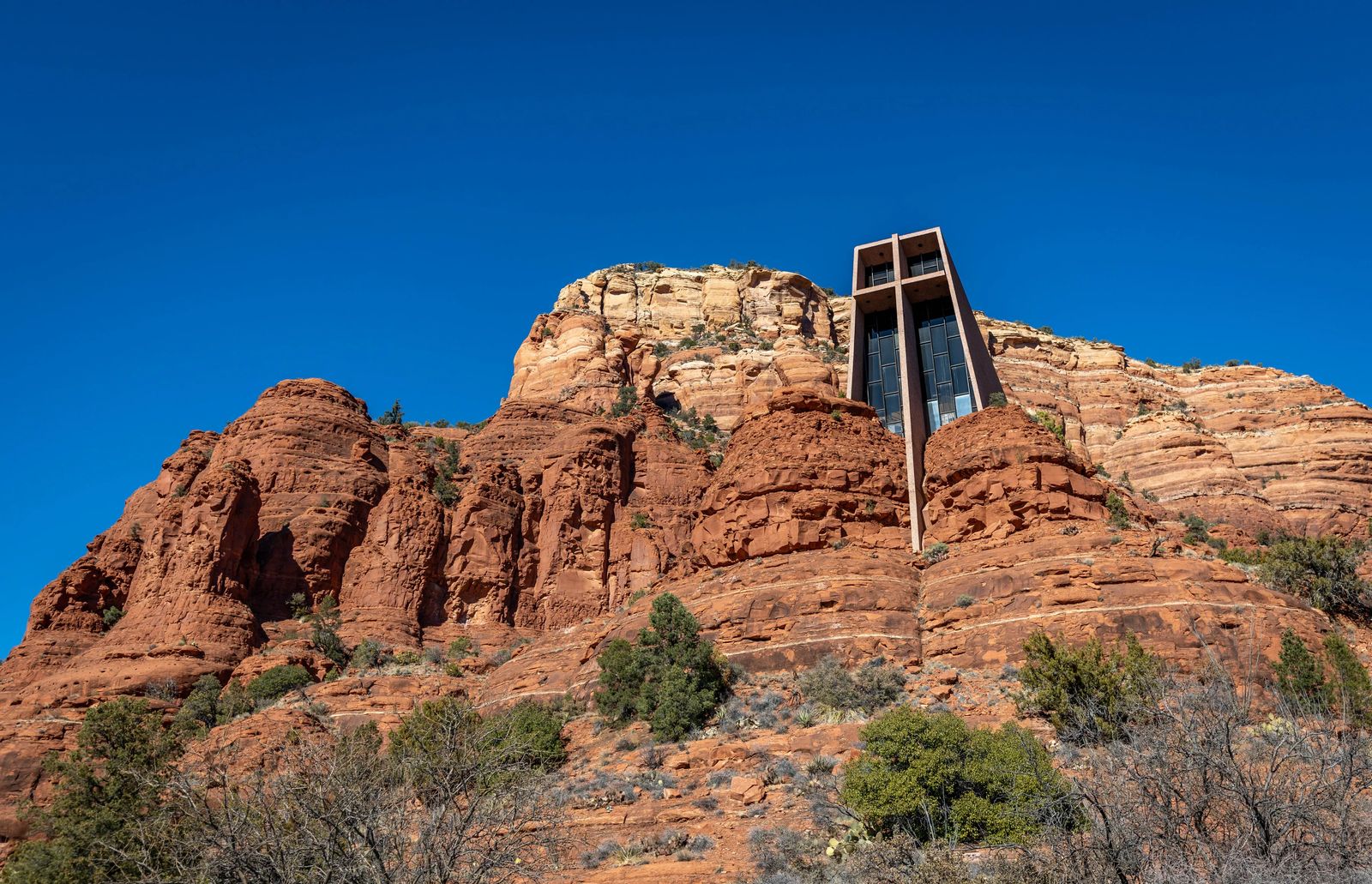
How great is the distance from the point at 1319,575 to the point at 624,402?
1671 inches

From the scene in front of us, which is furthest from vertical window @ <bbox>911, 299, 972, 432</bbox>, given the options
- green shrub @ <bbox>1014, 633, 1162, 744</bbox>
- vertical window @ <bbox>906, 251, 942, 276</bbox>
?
green shrub @ <bbox>1014, 633, 1162, 744</bbox>

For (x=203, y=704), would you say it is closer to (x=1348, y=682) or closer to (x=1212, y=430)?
(x=1348, y=682)

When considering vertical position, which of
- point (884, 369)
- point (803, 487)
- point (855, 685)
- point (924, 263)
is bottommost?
point (855, 685)

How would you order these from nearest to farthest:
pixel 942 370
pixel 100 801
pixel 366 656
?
pixel 100 801 → pixel 366 656 → pixel 942 370

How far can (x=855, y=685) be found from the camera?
2756 cm

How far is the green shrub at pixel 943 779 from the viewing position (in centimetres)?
1820

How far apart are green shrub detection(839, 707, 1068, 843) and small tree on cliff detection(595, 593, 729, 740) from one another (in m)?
7.57

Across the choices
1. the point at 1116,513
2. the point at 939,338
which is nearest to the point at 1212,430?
the point at 939,338

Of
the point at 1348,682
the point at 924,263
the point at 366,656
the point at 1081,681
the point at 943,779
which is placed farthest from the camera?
the point at 924,263

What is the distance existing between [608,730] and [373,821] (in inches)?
674

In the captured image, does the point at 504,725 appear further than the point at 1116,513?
No

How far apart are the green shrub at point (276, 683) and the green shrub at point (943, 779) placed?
25671 millimetres

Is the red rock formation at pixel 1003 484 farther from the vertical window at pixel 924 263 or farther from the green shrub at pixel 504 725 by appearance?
the vertical window at pixel 924 263

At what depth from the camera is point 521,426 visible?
6062 cm
